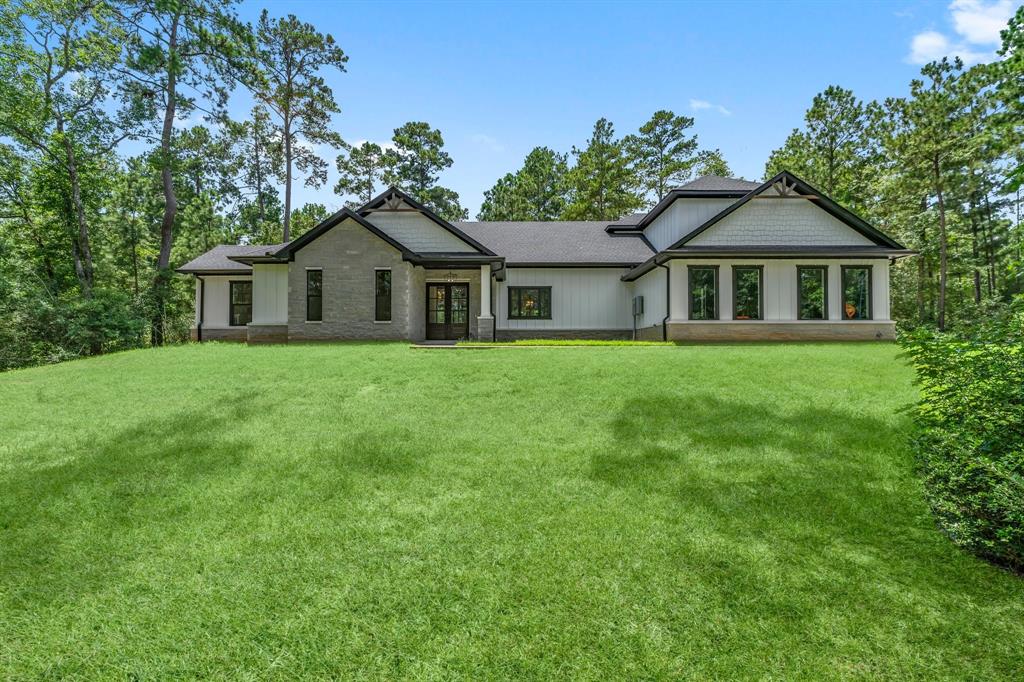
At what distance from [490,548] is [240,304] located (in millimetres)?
20805

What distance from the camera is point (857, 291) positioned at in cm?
1681

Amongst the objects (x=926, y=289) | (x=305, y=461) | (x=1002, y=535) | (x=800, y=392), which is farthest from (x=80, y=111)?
(x=926, y=289)

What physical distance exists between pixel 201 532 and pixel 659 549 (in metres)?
3.73

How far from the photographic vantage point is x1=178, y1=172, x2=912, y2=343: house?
16.4 m

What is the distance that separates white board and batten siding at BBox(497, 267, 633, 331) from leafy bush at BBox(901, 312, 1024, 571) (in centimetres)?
1540

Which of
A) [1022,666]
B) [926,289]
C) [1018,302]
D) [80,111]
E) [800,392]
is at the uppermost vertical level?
[80,111]

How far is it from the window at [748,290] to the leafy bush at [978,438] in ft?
40.5

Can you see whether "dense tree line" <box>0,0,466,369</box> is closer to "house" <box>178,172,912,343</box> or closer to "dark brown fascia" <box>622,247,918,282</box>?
"house" <box>178,172,912,343</box>

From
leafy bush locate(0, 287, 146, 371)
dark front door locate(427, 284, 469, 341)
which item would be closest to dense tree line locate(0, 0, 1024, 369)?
leafy bush locate(0, 287, 146, 371)

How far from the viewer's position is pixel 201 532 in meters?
4.01

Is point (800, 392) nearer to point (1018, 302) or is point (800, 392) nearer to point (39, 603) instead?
point (1018, 302)

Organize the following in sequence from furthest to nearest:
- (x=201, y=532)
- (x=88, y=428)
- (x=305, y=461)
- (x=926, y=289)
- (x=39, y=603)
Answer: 1. (x=926, y=289)
2. (x=88, y=428)
3. (x=305, y=461)
4. (x=201, y=532)
5. (x=39, y=603)

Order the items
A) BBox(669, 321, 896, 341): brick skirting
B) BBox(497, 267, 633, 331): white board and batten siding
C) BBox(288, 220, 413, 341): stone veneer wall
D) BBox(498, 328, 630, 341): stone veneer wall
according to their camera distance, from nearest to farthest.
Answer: BBox(669, 321, 896, 341): brick skirting, BBox(288, 220, 413, 341): stone veneer wall, BBox(498, 328, 630, 341): stone veneer wall, BBox(497, 267, 633, 331): white board and batten siding

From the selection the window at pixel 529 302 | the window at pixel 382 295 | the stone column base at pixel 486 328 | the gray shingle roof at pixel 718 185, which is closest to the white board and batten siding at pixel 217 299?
the window at pixel 382 295
